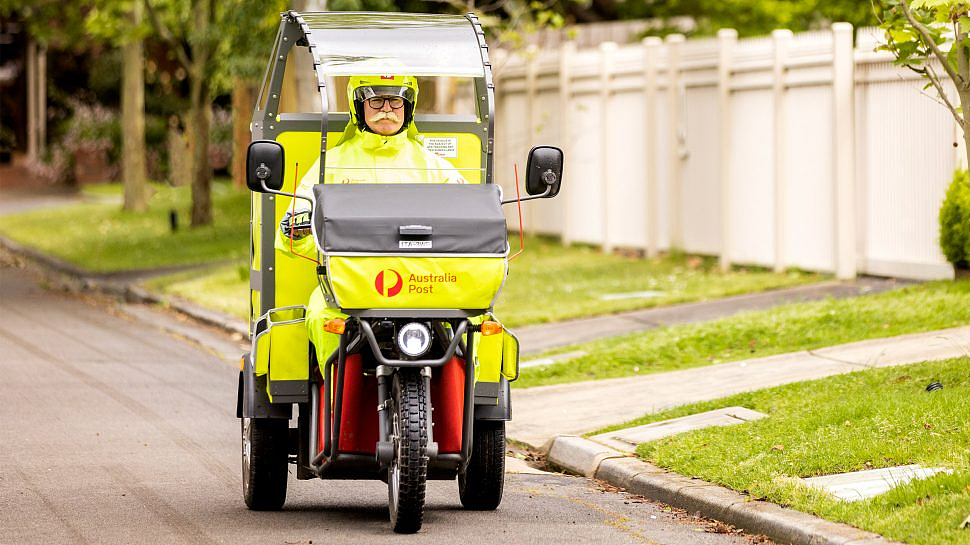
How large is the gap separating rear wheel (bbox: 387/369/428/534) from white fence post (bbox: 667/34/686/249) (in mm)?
12799

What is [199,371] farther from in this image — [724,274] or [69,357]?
[724,274]

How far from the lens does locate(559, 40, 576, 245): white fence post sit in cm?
2233

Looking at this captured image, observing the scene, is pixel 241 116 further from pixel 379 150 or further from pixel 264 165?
pixel 264 165

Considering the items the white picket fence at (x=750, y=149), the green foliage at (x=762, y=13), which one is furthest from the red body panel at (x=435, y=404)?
the green foliage at (x=762, y=13)

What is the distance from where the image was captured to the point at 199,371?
1362 centimetres

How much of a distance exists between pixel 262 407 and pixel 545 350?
247 inches

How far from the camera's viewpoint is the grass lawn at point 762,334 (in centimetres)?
1246

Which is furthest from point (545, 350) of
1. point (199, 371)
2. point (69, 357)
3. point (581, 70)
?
point (581, 70)

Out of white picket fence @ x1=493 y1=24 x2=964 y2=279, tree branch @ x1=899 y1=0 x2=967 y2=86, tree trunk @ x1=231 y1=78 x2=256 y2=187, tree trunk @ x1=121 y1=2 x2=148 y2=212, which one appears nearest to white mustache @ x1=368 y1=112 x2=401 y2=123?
tree branch @ x1=899 y1=0 x2=967 y2=86

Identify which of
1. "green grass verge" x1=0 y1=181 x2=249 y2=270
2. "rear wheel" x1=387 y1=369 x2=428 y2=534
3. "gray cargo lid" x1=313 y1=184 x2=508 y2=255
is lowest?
"green grass verge" x1=0 y1=181 x2=249 y2=270

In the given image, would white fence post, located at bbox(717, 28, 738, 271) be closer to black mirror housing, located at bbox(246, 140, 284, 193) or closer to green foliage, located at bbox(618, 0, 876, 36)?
green foliage, located at bbox(618, 0, 876, 36)

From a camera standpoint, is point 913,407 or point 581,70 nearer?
point 913,407

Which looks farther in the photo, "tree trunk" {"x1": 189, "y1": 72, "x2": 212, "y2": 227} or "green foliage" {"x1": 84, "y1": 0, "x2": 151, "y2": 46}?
"green foliage" {"x1": 84, "y1": 0, "x2": 151, "y2": 46}

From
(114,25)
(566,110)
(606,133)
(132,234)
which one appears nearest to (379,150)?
(606,133)
